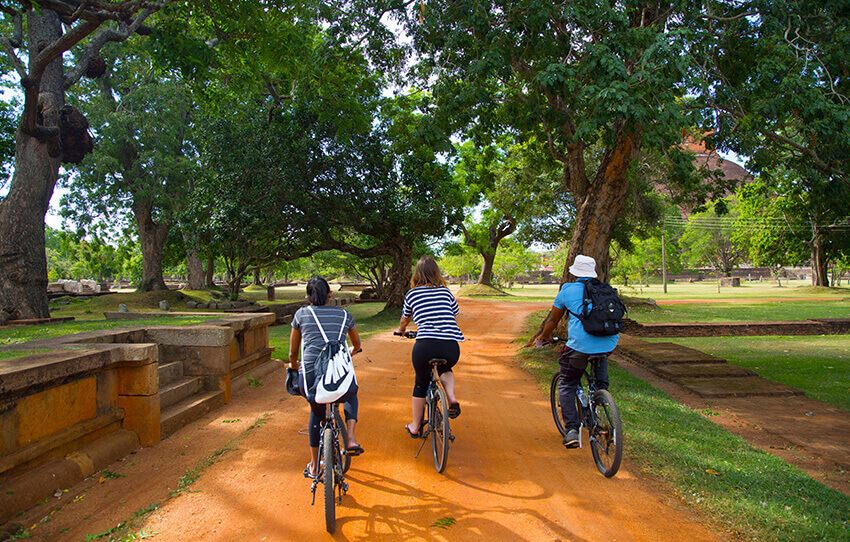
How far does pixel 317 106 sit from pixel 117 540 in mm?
11157

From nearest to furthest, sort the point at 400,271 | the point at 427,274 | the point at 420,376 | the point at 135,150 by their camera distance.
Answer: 1. the point at 420,376
2. the point at 427,274
3. the point at 400,271
4. the point at 135,150

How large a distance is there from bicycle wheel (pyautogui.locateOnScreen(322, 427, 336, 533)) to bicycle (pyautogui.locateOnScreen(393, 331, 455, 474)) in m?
1.05

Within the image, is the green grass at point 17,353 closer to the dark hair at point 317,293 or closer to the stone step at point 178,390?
the stone step at point 178,390

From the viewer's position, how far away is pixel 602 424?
13.3ft

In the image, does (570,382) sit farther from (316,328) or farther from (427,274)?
(316,328)

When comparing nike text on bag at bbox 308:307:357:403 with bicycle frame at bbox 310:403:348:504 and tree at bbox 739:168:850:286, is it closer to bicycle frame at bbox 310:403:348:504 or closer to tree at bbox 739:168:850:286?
bicycle frame at bbox 310:403:348:504

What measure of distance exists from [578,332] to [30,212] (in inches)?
526

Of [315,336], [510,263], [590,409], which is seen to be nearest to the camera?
[315,336]

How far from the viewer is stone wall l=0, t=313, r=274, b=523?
11.1ft

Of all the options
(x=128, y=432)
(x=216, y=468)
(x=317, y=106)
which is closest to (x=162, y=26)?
(x=317, y=106)

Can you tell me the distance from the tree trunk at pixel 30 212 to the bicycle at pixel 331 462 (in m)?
11.8

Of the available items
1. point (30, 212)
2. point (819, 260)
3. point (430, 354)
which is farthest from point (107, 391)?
point (819, 260)

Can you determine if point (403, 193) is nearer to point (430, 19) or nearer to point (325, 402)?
point (430, 19)

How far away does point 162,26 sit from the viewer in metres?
10.6
